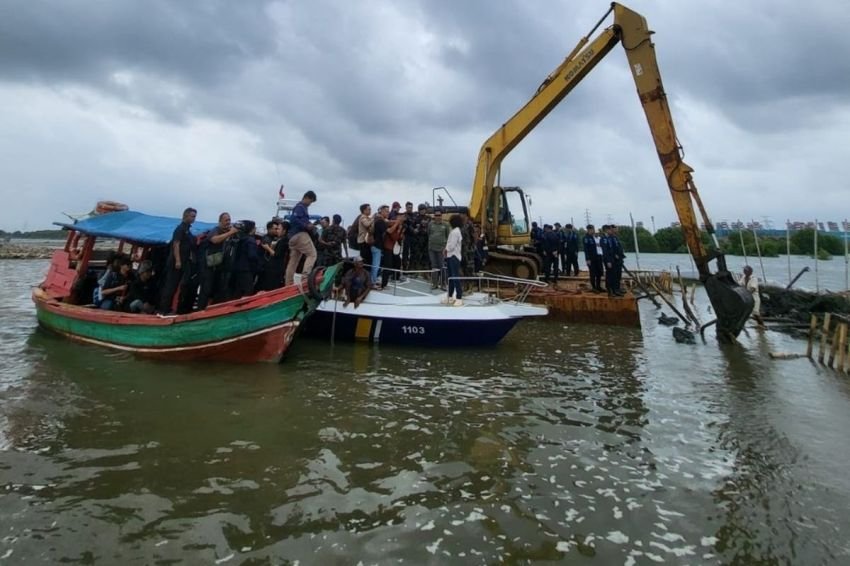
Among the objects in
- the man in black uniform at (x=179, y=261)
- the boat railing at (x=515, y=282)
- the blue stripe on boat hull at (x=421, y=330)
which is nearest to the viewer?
the man in black uniform at (x=179, y=261)

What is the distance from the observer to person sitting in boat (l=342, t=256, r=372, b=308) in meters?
10.1

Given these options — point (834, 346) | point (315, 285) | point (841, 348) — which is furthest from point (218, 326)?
point (834, 346)

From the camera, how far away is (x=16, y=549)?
3.28 meters

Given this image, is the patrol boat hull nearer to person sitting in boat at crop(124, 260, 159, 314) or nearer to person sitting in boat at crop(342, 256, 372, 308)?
person sitting in boat at crop(342, 256, 372, 308)

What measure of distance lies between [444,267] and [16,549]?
8.51 meters

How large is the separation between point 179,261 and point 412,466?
592 centimetres

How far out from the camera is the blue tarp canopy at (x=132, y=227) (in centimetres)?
980

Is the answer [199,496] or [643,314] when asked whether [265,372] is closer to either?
[199,496]

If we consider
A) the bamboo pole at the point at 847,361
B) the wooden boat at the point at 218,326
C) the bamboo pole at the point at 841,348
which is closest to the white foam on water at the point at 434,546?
the wooden boat at the point at 218,326

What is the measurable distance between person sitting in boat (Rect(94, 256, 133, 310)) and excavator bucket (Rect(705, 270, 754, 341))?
12275 millimetres

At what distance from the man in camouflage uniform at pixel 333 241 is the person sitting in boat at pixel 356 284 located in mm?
543

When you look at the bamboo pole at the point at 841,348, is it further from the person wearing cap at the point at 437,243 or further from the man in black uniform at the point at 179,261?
the man in black uniform at the point at 179,261

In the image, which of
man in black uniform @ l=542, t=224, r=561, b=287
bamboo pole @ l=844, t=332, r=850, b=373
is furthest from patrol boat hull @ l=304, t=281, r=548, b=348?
man in black uniform @ l=542, t=224, r=561, b=287

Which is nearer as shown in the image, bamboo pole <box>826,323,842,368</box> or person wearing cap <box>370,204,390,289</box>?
bamboo pole <box>826,323,842,368</box>
